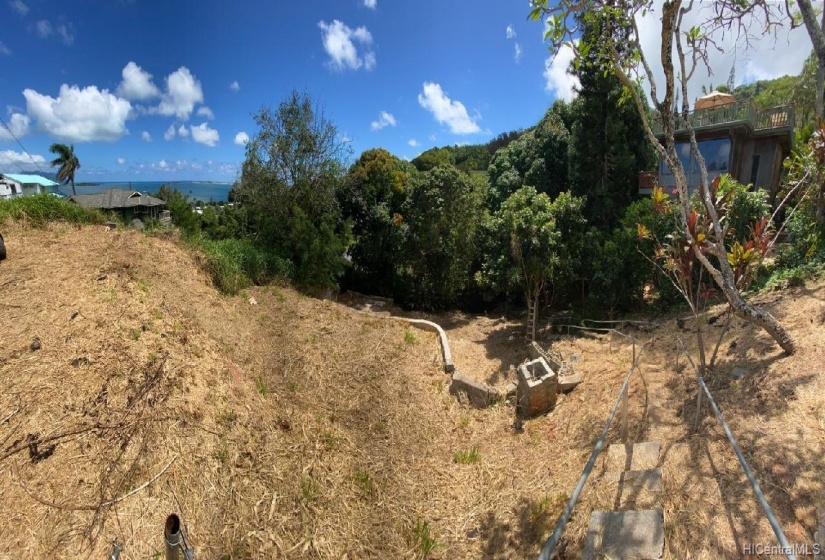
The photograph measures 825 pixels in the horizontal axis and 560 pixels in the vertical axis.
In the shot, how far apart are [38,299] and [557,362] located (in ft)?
26.7

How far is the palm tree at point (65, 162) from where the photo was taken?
44.2 metres

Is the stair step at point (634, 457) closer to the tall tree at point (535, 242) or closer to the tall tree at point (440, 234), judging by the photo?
the tall tree at point (535, 242)

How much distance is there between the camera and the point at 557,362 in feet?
24.3

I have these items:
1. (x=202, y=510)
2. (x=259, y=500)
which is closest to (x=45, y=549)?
(x=202, y=510)

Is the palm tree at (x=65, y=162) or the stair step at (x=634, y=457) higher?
the palm tree at (x=65, y=162)

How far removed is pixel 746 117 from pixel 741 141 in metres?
1.38

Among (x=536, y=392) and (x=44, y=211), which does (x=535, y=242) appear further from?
(x=44, y=211)

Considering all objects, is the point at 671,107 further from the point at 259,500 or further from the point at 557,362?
the point at 259,500

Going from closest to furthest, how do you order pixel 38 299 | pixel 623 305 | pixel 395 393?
1. pixel 38 299
2. pixel 395 393
3. pixel 623 305

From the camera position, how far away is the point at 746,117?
13633mm

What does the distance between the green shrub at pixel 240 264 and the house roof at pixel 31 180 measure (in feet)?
152

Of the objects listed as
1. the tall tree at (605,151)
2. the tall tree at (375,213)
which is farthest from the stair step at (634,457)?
the tall tree at (375,213)

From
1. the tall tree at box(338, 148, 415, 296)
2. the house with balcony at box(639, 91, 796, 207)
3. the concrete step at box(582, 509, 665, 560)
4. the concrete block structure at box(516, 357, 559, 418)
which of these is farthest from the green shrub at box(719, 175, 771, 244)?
the tall tree at box(338, 148, 415, 296)

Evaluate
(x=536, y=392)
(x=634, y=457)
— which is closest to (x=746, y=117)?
(x=536, y=392)
